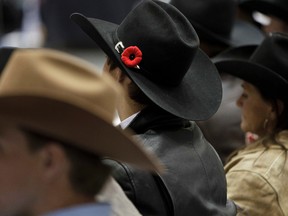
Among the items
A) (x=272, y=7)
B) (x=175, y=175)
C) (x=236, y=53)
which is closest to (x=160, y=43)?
(x=175, y=175)

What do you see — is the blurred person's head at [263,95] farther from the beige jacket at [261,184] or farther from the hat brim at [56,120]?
the hat brim at [56,120]

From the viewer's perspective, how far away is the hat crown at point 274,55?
3.98 m

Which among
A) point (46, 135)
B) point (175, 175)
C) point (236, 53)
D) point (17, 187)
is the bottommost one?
point (236, 53)

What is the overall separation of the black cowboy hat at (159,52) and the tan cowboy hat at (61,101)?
0.91m

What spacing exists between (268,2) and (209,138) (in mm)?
1876

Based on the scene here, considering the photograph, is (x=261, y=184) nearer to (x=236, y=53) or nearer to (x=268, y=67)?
(x=268, y=67)

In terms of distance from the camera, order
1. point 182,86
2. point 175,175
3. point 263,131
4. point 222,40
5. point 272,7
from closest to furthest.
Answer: point 175,175, point 182,86, point 263,131, point 222,40, point 272,7

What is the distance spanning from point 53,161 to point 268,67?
2.09 metres

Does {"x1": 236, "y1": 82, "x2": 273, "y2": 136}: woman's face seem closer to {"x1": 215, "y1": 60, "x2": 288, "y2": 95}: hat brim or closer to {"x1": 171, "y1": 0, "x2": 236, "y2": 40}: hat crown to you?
{"x1": 215, "y1": 60, "x2": 288, "y2": 95}: hat brim

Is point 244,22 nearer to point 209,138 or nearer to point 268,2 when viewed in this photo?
point 268,2

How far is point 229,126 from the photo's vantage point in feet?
13.8

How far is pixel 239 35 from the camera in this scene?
18.5 feet

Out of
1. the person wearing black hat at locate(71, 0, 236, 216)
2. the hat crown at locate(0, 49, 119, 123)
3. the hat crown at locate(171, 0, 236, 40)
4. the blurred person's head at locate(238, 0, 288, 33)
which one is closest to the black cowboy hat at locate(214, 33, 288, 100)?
the person wearing black hat at locate(71, 0, 236, 216)

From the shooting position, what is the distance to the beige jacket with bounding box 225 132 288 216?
3520mm
